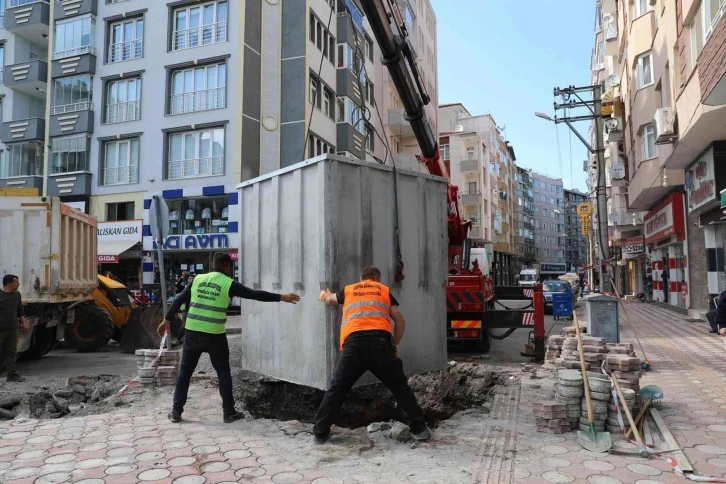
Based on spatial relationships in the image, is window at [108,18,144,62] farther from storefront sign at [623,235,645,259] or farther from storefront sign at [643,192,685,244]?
storefront sign at [623,235,645,259]

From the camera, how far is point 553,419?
189 inches

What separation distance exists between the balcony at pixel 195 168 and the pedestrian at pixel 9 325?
16558mm

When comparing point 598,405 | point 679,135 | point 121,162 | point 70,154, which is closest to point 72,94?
point 70,154

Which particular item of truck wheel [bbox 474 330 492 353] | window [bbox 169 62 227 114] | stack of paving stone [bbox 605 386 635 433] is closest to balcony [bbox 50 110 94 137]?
window [bbox 169 62 227 114]

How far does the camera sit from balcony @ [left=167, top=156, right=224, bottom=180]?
24016 mm

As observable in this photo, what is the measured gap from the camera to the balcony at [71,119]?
26.1 m

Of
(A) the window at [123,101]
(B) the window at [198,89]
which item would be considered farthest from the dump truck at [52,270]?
(A) the window at [123,101]

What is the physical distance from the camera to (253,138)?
80.2 ft

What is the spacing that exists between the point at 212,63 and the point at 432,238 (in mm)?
21071

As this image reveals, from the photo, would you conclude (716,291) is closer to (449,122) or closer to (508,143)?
(449,122)

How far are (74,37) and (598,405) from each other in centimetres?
2976

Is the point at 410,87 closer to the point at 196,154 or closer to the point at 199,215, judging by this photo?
the point at 196,154

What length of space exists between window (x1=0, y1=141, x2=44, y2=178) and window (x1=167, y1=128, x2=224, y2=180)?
323 inches

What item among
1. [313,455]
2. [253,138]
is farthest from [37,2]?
[313,455]
